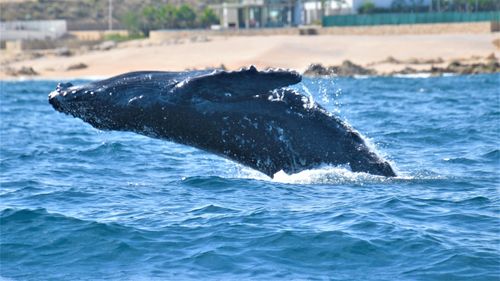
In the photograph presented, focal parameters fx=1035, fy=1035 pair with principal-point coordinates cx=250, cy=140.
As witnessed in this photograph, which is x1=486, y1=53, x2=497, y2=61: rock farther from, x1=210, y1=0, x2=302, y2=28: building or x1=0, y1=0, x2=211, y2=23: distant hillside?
x1=0, y1=0, x2=211, y2=23: distant hillside

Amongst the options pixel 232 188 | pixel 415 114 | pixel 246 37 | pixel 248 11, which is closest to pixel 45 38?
pixel 248 11

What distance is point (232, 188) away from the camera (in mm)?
14492

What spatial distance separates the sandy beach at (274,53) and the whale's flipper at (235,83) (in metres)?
42.1

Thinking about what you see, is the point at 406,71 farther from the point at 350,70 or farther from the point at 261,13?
the point at 261,13

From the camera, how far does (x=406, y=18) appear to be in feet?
248

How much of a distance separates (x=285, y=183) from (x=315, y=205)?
1.39 meters

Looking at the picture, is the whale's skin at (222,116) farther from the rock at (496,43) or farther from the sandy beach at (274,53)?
the rock at (496,43)

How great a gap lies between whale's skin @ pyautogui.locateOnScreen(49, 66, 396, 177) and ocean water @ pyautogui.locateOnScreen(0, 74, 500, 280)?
1.32 ft

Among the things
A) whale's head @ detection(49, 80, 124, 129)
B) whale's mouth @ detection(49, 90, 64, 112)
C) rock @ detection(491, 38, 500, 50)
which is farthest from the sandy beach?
whale's mouth @ detection(49, 90, 64, 112)

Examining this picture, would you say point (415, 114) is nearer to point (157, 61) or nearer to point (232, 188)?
point (232, 188)

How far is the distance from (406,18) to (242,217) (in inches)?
2560

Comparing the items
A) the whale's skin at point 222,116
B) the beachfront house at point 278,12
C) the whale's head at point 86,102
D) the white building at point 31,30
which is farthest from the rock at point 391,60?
Result: the whale's head at point 86,102

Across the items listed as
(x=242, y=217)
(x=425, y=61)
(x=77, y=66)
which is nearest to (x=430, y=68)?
(x=425, y=61)

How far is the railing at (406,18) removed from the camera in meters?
73.1
